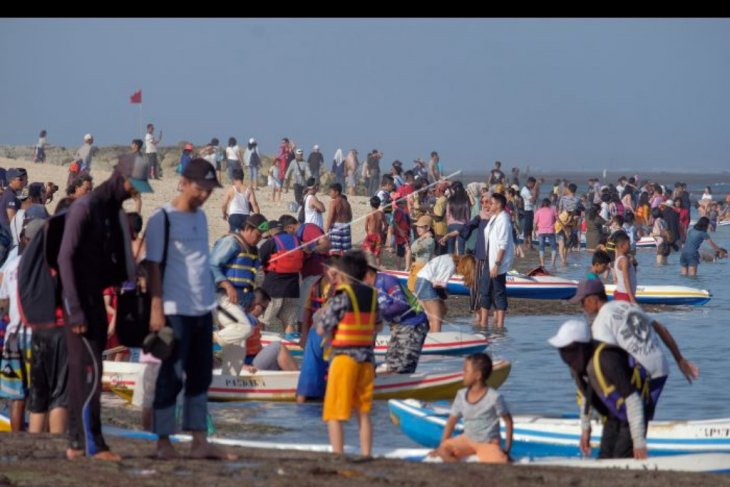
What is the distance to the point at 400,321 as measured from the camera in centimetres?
1352

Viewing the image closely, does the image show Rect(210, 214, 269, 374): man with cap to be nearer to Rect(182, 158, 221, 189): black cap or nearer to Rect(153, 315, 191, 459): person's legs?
Rect(153, 315, 191, 459): person's legs

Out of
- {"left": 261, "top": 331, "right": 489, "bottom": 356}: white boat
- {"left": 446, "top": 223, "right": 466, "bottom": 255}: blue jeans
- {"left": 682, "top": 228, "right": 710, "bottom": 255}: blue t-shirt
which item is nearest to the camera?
{"left": 261, "top": 331, "right": 489, "bottom": 356}: white boat

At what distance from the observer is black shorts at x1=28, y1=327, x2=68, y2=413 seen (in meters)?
8.80

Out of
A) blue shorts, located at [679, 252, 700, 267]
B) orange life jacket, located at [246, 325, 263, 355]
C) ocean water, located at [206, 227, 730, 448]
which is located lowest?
ocean water, located at [206, 227, 730, 448]

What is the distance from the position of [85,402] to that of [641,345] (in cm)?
346

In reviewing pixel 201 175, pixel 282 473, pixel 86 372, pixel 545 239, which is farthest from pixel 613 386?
pixel 545 239

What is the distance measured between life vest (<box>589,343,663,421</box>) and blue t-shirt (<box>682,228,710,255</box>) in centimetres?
1973

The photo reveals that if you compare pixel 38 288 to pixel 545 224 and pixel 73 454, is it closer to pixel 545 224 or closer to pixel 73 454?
pixel 73 454

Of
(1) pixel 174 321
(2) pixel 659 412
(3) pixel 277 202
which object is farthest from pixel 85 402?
(3) pixel 277 202

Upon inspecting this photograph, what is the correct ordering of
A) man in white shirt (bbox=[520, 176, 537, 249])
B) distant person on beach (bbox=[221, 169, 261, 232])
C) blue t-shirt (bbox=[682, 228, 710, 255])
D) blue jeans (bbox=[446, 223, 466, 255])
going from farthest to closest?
1. man in white shirt (bbox=[520, 176, 537, 249])
2. blue t-shirt (bbox=[682, 228, 710, 255])
3. blue jeans (bbox=[446, 223, 466, 255])
4. distant person on beach (bbox=[221, 169, 261, 232])

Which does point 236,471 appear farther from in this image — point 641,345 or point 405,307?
point 405,307

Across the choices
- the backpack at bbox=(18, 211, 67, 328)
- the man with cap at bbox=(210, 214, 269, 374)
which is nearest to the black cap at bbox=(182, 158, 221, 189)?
the backpack at bbox=(18, 211, 67, 328)

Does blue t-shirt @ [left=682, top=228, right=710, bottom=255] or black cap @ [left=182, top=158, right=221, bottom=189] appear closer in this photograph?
black cap @ [left=182, top=158, right=221, bottom=189]

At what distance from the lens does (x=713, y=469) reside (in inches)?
357
